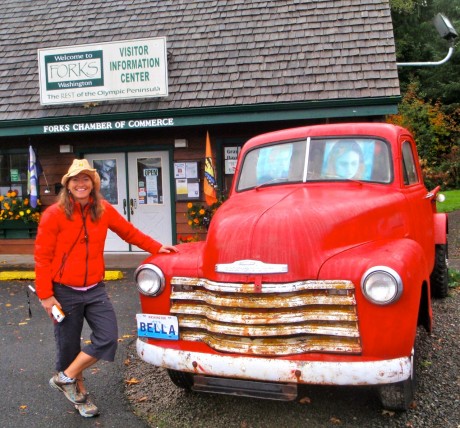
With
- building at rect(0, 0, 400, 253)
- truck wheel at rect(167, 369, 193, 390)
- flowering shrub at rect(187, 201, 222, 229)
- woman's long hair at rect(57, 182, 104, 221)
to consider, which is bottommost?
truck wheel at rect(167, 369, 193, 390)

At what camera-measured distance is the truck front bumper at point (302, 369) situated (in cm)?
295

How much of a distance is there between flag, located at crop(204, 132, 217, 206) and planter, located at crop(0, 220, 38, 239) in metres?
3.98

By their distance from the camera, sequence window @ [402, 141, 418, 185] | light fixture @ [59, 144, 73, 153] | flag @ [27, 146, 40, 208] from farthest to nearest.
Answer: light fixture @ [59, 144, 73, 153] < flag @ [27, 146, 40, 208] < window @ [402, 141, 418, 185]

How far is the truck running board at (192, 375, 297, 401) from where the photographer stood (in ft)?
10.2

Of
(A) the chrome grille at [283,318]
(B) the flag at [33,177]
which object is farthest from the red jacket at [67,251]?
(B) the flag at [33,177]

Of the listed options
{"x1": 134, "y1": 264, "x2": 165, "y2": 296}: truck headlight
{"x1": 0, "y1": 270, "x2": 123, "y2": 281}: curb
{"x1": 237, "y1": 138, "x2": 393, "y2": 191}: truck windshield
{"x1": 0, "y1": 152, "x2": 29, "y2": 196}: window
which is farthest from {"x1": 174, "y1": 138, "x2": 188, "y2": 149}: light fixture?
{"x1": 134, "y1": 264, "x2": 165, "y2": 296}: truck headlight

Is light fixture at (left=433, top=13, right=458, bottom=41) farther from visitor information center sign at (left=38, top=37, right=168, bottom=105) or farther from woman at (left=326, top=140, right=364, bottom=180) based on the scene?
woman at (left=326, top=140, right=364, bottom=180)

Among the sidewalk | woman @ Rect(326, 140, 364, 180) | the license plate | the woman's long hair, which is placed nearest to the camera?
the license plate

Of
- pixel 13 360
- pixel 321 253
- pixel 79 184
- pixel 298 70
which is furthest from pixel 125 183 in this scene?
pixel 321 253

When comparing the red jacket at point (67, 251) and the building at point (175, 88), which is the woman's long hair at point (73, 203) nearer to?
the red jacket at point (67, 251)

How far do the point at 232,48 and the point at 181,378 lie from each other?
7.46 m

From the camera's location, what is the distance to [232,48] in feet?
32.5

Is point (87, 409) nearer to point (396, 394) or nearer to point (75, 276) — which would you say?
point (75, 276)

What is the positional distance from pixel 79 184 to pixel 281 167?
1710 mm
